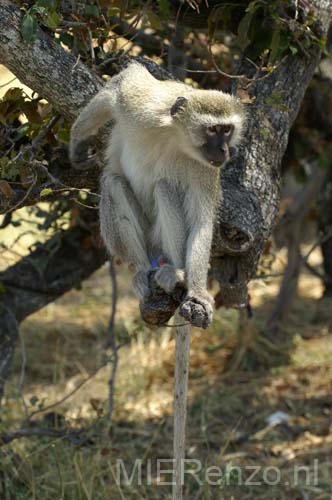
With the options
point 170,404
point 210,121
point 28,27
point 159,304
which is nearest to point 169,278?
point 159,304

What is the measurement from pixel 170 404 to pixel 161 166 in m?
2.83

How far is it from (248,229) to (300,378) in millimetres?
3464

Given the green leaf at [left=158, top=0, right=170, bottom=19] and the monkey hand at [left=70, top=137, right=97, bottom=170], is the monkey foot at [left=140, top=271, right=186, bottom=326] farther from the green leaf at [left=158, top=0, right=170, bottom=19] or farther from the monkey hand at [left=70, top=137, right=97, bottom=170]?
the green leaf at [left=158, top=0, right=170, bottom=19]

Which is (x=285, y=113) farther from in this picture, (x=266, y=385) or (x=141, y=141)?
(x=266, y=385)

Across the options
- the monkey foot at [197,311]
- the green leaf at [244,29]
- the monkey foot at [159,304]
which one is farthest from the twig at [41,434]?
the green leaf at [244,29]

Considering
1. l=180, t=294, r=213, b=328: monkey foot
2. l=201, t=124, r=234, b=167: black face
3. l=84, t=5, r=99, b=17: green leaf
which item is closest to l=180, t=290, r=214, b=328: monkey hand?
l=180, t=294, r=213, b=328: monkey foot

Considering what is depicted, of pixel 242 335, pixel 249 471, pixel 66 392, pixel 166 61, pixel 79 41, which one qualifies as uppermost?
pixel 166 61

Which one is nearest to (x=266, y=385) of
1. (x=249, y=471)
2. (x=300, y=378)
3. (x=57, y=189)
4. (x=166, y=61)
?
(x=300, y=378)

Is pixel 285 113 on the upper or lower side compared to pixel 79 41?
lower

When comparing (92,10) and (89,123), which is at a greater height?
(92,10)

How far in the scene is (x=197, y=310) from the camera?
360 centimetres

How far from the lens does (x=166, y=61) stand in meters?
5.40

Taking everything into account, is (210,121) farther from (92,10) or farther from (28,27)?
(28,27)

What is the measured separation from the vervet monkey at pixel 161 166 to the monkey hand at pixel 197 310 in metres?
0.04
